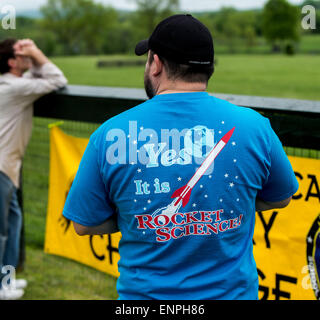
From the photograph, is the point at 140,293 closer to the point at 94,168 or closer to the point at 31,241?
the point at 94,168

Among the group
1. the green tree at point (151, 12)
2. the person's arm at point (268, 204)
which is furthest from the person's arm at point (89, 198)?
the green tree at point (151, 12)

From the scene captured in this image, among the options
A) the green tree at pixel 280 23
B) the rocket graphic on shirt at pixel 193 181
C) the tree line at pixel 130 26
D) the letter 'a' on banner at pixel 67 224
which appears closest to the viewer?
the rocket graphic on shirt at pixel 193 181

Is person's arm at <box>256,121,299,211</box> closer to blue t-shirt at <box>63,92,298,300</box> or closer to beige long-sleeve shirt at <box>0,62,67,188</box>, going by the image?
blue t-shirt at <box>63,92,298,300</box>

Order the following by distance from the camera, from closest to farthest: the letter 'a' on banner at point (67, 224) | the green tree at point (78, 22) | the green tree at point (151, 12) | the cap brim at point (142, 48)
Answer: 1. the cap brim at point (142, 48)
2. the letter 'a' on banner at point (67, 224)
3. the green tree at point (151, 12)
4. the green tree at point (78, 22)

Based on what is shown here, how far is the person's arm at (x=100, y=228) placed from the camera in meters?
1.93

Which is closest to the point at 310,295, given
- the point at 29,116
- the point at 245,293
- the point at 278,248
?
the point at 278,248

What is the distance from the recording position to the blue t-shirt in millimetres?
1770

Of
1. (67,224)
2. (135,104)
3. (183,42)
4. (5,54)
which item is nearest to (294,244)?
(135,104)

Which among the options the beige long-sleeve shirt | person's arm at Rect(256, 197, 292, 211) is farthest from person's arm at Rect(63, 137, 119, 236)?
the beige long-sleeve shirt

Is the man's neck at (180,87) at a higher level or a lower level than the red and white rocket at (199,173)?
higher

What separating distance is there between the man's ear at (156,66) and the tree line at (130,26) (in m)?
86.9

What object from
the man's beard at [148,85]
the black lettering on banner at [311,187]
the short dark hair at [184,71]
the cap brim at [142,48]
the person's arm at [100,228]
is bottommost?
the black lettering on banner at [311,187]

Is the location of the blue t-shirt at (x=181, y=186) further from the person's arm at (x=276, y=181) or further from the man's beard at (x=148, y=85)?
the man's beard at (x=148, y=85)

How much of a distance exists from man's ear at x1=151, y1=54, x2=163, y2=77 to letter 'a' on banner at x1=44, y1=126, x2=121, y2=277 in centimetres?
261
